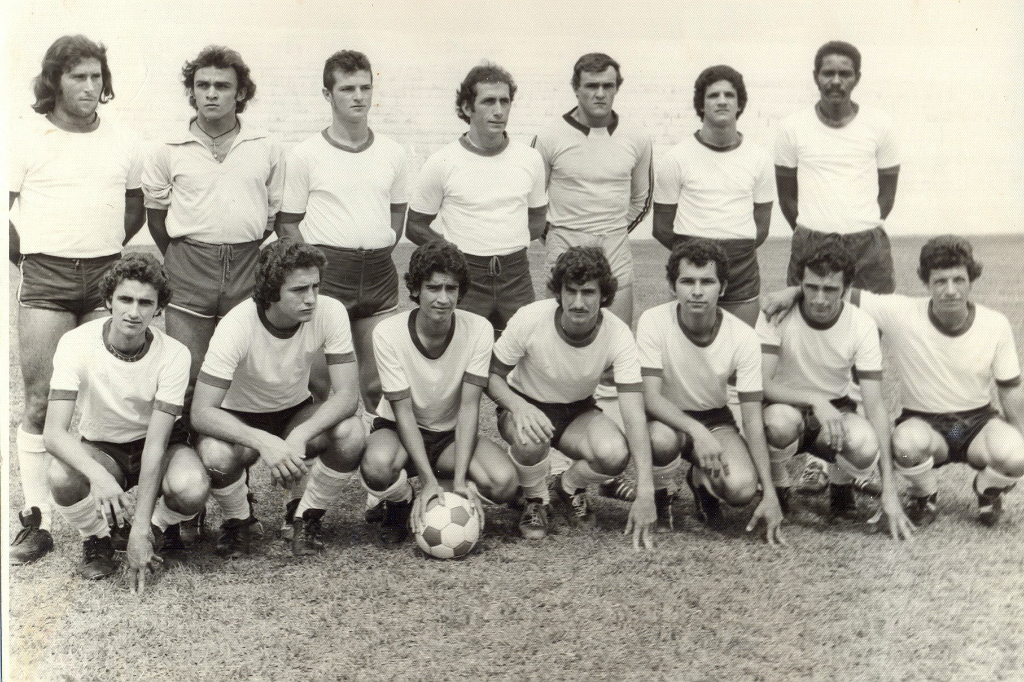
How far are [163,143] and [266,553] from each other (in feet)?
5.57

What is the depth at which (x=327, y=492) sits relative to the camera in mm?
3697

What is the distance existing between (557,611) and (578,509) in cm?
79

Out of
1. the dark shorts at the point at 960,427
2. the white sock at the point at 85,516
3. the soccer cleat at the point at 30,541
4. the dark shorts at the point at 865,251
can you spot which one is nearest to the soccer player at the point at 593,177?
the dark shorts at the point at 865,251

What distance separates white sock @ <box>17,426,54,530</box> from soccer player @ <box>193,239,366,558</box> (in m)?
0.71

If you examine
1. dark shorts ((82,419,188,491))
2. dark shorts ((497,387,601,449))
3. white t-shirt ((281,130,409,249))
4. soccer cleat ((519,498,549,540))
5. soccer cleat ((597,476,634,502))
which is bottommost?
soccer cleat ((519,498,549,540))

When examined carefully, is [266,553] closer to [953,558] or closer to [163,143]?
[163,143]

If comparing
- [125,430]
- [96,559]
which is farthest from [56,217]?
[96,559]

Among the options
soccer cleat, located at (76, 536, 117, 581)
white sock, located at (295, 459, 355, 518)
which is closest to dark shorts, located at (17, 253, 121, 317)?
soccer cleat, located at (76, 536, 117, 581)

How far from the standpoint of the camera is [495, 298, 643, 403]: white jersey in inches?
151

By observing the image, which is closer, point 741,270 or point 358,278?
point 358,278

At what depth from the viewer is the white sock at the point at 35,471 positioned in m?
3.72

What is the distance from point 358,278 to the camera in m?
4.20

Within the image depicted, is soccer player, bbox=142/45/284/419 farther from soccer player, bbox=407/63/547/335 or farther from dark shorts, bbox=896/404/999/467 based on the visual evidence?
dark shorts, bbox=896/404/999/467

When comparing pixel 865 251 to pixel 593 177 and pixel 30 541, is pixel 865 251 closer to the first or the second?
pixel 593 177
